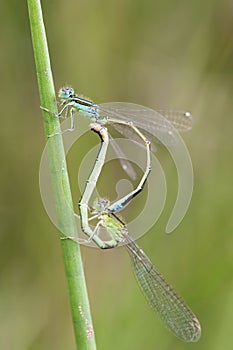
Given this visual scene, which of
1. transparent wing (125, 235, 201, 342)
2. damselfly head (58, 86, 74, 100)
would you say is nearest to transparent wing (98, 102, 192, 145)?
damselfly head (58, 86, 74, 100)

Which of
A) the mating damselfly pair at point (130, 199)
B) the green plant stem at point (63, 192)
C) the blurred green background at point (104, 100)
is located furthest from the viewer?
the blurred green background at point (104, 100)

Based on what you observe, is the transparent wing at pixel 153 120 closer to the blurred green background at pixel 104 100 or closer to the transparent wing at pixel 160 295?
the transparent wing at pixel 160 295

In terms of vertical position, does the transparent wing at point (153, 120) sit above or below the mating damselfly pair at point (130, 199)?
above

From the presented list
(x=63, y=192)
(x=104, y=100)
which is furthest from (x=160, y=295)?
(x=104, y=100)

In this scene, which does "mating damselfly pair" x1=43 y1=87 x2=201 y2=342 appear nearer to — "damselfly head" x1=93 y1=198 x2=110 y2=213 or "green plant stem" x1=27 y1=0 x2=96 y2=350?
"damselfly head" x1=93 y1=198 x2=110 y2=213

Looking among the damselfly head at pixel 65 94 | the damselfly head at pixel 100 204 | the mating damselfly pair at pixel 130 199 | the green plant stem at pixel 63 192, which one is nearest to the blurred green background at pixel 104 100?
the mating damselfly pair at pixel 130 199

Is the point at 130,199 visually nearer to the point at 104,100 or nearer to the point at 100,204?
the point at 100,204
